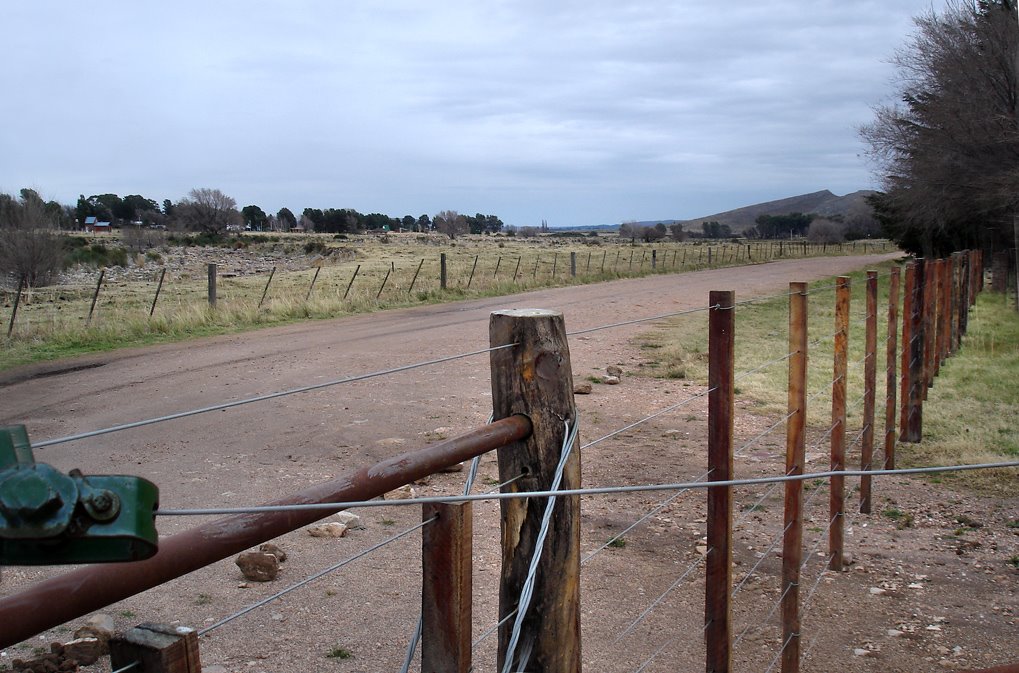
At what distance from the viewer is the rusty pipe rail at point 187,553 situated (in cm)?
115

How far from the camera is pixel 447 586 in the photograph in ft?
6.05

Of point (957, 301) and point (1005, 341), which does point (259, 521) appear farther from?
point (1005, 341)

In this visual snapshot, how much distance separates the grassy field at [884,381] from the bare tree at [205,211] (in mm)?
65858

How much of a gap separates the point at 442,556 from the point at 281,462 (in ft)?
18.6

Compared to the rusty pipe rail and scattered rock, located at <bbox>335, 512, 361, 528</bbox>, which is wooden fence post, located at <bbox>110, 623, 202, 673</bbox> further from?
scattered rock, located at <bbox>335, 512, 361, 528</bbox>

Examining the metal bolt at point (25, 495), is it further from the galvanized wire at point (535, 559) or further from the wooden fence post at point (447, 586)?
the galvanized wire at point (535, 559)

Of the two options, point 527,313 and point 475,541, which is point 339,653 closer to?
point 475,541

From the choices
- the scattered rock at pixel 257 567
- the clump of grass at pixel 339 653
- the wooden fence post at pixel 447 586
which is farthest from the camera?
the scattered rock at pixel 257 567

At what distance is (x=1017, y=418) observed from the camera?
864 centimetres

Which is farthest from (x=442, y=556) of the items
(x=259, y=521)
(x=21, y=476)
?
(x=21, y=476)

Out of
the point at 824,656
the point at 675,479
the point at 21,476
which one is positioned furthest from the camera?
the point at 675,479

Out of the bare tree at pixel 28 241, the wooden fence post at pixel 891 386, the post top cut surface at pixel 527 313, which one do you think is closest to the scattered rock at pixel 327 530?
the post top cut surface at pixel 527 313

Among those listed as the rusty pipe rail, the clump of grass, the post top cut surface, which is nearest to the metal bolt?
the rusty pipe rail

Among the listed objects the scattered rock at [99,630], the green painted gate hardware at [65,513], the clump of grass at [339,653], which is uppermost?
the green painted gate hardware at [65,513]
